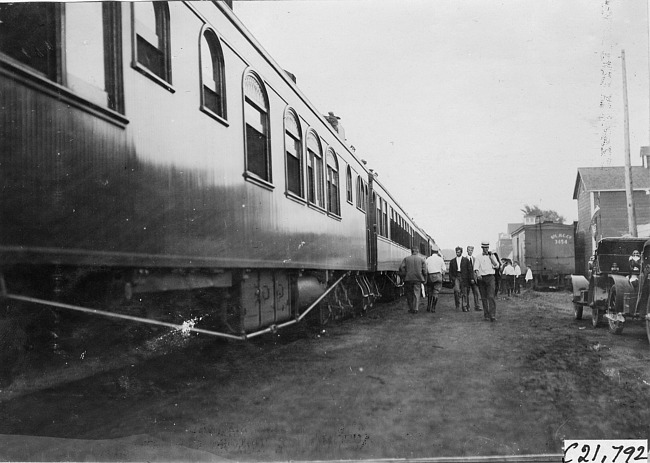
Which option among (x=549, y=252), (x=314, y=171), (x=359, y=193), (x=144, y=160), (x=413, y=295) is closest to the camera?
(x=144, y=160)

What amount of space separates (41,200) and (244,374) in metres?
2.66

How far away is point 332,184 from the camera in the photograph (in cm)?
794

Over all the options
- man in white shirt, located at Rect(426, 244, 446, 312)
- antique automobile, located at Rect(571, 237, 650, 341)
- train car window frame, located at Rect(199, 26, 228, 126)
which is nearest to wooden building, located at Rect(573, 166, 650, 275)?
man in white shirt, located at Rect(426, 244, 446, 312)

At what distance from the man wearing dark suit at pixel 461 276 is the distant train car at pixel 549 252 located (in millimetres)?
12019

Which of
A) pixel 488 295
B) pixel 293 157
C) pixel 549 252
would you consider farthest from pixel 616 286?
pixel 549 252

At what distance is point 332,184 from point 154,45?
4.95 m

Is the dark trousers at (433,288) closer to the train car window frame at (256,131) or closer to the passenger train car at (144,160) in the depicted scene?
the passenger train car at (144,160)

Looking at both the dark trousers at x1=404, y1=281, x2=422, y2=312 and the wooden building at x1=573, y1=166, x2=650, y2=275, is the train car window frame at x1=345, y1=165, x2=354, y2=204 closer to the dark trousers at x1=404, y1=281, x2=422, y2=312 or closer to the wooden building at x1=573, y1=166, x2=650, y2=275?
the dark trousers at x1=404, y1=281, x2=422, y2=312

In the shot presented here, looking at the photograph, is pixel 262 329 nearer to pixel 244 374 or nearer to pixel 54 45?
pixel 244 374

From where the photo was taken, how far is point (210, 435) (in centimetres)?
306

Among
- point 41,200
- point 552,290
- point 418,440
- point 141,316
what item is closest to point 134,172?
point 41,200

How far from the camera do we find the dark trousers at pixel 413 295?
1123 centimetres

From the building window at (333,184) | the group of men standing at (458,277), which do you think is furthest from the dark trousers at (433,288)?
the building window at (333,184)

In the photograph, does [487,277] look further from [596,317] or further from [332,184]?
[332,184]
